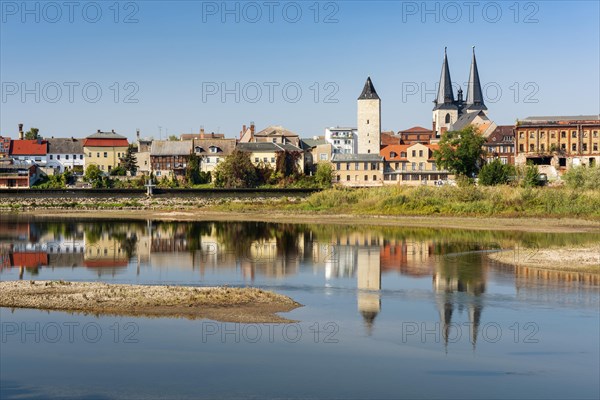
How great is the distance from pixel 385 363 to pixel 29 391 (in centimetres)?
770

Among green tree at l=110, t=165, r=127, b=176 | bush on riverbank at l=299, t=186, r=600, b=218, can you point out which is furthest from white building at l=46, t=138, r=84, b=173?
bush on riverbank at l=299, t=186, r=600, b=218

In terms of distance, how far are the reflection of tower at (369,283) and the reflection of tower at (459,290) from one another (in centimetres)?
197

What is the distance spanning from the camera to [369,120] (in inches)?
4353

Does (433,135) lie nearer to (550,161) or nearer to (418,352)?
(550,161)

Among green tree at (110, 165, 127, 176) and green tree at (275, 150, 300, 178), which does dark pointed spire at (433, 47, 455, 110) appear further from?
green tree at (110, 165, 127, 176)

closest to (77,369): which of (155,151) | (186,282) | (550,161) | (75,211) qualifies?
(186,282)

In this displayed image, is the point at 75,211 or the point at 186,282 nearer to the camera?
the point at 186,282

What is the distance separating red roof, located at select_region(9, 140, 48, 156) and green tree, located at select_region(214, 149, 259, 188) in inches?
1217

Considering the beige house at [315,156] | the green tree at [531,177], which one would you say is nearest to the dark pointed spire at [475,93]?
the beige house at [315,156]

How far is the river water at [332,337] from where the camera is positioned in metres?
17.2

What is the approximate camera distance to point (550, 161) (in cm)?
9550

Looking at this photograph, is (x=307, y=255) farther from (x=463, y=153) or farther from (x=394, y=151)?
(x=394, y=151)

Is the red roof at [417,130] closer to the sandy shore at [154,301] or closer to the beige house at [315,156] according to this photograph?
the beige house at [315,156]

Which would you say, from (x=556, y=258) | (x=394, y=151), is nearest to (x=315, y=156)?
(x=394, y=151)
